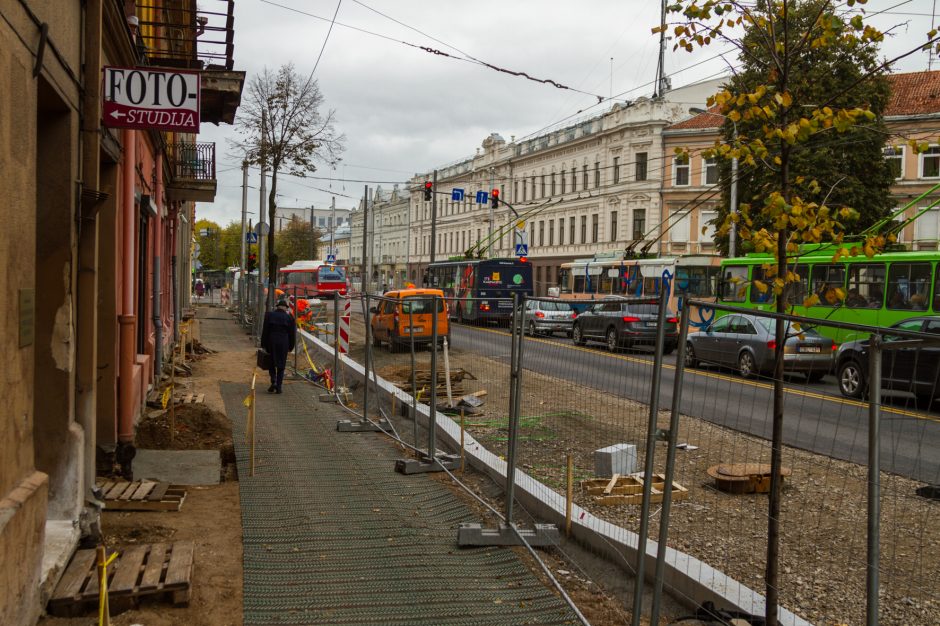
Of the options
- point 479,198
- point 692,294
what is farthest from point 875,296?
point 479,198

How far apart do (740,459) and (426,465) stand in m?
4.77

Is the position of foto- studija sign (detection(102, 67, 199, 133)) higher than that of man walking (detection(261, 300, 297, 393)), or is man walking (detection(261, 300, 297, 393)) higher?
foto- studija sign (detection(102, 67, 199, 133))

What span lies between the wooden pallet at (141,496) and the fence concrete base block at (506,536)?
2467 mm

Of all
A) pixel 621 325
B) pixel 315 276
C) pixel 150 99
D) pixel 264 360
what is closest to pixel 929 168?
pixel 315 276

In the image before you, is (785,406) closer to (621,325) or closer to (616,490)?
(621,325)

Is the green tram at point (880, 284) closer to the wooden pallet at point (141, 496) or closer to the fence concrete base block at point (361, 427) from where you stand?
the fence concrete base block at point (361, 427)

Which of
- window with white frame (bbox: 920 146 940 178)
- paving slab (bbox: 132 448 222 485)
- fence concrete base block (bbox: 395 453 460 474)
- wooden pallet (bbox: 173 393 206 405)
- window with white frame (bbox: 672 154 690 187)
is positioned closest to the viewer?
paving slab (bbox: 132 448 222 485)

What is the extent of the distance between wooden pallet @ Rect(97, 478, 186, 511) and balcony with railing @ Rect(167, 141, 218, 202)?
13.4 meters

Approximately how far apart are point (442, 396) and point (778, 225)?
8051 mm

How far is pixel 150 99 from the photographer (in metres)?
7.03

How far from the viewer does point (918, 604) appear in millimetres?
3760

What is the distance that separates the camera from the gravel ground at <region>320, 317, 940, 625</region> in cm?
350

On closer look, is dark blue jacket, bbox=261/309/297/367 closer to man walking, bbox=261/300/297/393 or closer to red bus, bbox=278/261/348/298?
man walking, bbox=261/300/297/393

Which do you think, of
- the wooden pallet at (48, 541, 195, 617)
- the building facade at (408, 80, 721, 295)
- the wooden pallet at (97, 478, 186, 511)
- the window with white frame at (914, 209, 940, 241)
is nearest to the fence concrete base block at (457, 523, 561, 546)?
the wooden pallet at (48, 541, 195, 617)
